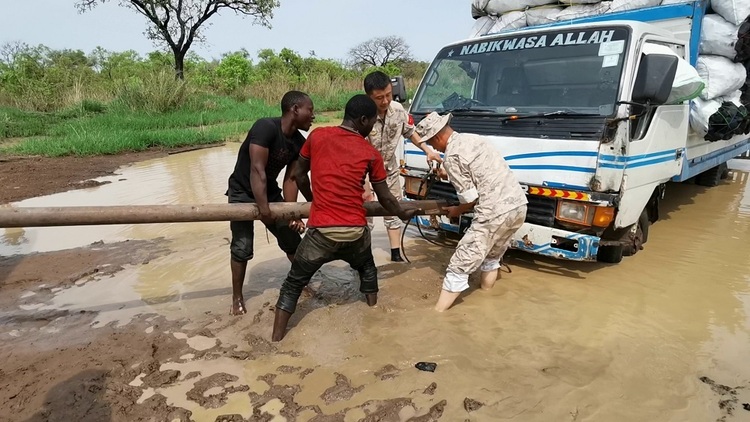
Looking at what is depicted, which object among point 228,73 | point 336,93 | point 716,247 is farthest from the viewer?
point 228,73

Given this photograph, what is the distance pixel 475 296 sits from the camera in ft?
13.3

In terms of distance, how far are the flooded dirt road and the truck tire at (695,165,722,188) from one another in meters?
2.64

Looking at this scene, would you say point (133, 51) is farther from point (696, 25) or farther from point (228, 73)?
point (696, 25)

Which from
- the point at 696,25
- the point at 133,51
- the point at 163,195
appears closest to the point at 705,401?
the point at 696,25

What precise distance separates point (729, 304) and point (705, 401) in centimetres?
158

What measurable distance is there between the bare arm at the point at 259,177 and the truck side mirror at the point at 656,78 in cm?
278

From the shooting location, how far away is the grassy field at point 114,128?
37.2 ft

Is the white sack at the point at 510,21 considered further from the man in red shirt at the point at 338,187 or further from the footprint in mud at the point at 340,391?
the footprint in mud at the point at 340,391

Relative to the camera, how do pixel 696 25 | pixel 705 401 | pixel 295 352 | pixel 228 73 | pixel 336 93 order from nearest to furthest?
pixel 705 401 < pixel 295 352 < pixel 696 25 < pixel 336 93 < pixel 228 73

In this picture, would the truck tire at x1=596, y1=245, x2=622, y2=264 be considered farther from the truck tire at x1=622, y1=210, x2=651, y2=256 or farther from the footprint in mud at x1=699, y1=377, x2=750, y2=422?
the footprint in mud at x1=699, y1=377, x2=750, y2=422

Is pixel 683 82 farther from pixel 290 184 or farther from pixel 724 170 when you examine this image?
pixel 724 170

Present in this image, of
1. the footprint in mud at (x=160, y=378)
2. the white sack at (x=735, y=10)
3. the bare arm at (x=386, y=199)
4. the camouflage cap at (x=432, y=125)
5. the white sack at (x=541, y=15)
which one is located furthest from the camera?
the white sack at (x=541, y=15)

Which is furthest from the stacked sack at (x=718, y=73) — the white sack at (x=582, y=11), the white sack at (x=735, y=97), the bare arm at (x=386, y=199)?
the bare arm at (x=386, y=199)

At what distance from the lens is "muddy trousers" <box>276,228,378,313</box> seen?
3186mm
